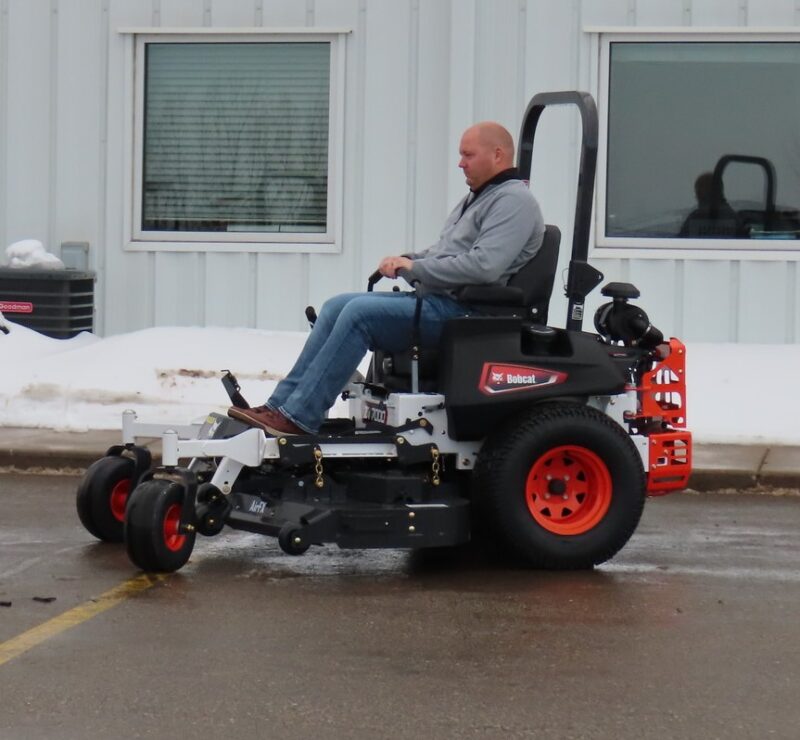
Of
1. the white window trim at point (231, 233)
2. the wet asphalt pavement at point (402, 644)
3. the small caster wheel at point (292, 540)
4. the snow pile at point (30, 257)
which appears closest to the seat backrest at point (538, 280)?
the wet asphalt pavement at point (402, 644)

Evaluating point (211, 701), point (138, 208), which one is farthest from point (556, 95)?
point (138, 208)

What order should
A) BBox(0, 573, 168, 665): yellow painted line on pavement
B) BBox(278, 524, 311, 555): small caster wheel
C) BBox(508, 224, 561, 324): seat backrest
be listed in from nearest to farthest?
BBox(0, 573, 168, 665): yellow painted line on pavement → BBox(278, 524, 311, 555): small caster wheel → BBox(508, 224, 561, 324): seat backrest

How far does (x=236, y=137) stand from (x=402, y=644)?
332 inches

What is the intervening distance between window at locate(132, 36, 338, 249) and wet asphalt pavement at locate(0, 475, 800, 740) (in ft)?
19.3

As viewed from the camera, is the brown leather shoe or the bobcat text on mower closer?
the bobcat text on mower

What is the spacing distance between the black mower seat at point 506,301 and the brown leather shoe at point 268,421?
1.66 feet

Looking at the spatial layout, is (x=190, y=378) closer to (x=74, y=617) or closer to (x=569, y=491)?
(x=569, y=491)

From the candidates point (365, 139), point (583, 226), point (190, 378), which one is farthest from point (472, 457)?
point (365, 139)

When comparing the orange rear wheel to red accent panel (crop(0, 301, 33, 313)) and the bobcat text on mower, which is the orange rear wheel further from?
red accent panel (crop(0, 301, 33, 313))

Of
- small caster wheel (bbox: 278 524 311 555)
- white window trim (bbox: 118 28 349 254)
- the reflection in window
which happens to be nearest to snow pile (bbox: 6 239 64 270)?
white window trim (bbox: 118 28 349 254)

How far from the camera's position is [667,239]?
1306 cm

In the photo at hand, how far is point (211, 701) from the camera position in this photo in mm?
5027

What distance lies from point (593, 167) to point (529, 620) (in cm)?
212

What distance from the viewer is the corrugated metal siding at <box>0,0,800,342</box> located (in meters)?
12.9
